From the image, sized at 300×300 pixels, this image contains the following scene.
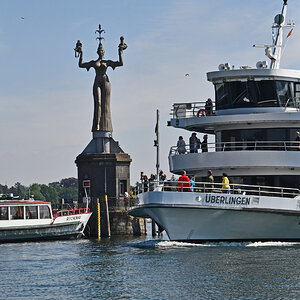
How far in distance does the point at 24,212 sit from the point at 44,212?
140cm

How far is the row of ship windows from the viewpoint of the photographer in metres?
49.9

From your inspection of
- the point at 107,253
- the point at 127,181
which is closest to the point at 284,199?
the point at 107,253

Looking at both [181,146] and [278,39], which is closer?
[181,146]

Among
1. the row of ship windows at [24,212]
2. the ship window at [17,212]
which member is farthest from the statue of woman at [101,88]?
the ship window at [17,212]

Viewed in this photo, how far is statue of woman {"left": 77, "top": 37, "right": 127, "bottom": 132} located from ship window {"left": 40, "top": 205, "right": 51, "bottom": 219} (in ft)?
30.3

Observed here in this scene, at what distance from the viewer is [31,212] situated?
50688 mm

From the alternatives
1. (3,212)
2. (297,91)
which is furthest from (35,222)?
(297,91)

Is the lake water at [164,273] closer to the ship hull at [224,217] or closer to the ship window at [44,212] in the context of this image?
the ship hull at [224,217]

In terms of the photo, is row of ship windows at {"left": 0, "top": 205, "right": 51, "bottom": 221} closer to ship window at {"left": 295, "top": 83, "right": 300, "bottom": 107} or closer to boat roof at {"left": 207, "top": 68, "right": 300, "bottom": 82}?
boat roof at {"left": 207, "top": 68, "right": 300, "bottom": 82}

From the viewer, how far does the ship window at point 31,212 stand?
50.6 meters

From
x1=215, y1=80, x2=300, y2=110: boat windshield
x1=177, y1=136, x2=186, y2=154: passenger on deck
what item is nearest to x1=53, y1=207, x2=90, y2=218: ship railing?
x1=177, y1=136, x2=186, y2=154: passenger on deck

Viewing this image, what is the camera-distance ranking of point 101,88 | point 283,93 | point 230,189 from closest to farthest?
point 230,189
point 283,93
point 101,88

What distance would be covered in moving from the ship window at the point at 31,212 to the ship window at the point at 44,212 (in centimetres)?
38

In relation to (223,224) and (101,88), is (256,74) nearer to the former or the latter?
(223,224)
